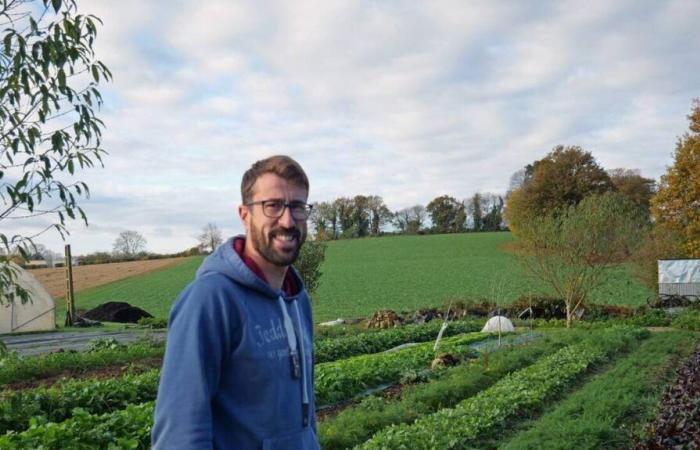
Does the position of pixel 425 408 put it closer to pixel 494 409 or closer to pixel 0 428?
pixel 494 409

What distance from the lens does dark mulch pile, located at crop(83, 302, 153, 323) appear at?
2869 cm

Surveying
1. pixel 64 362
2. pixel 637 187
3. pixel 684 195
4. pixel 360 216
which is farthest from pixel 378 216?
pixel 64 362

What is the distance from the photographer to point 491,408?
339 inches

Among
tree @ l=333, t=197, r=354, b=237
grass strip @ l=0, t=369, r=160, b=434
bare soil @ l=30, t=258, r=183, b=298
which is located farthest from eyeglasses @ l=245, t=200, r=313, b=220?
tree @ l=333, t=197, r=354, b=237

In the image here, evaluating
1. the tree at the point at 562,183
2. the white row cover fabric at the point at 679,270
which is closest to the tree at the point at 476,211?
the tree at the point at 562,183

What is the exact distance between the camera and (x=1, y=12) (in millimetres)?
4000

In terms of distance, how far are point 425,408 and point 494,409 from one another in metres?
1.06

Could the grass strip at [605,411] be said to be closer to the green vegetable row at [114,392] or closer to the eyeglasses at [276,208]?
the green vegetable row at [114,392]

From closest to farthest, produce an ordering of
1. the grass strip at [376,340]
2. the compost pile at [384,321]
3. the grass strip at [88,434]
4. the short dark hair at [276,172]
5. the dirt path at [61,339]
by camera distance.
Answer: the short dark hair at [276,172] → the grass strip at [88,434] → the grass strip at [376,340] → the dirt path at [61,339] → the compost pile at [384,321]

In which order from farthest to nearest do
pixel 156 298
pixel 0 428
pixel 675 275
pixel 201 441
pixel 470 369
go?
pixel 156 298
pixel 675 275
pixel 470 369
pixel 0 428
pixel 201 441

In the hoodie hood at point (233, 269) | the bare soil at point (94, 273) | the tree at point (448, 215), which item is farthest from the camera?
the tree at point (448, 215)

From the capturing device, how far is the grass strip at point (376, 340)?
51.8 feet

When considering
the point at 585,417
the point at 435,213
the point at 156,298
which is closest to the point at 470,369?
the point at 585,417

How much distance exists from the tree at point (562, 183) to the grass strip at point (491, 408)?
44976 mm
